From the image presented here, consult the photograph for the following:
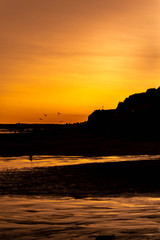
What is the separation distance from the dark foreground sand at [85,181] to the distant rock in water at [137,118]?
72.5 m

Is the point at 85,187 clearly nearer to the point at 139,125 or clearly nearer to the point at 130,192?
the point at 130,192

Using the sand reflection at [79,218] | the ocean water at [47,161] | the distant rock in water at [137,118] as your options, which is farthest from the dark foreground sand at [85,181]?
the distant rock in water at [137,118]

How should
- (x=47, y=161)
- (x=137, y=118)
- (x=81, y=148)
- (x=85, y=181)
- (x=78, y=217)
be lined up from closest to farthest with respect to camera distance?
1. (x=78, y=217)
2. (x=85, y=181)
3. (x=47, y=161)
4. (x=81, y=148)
5. (x=137, y=118)

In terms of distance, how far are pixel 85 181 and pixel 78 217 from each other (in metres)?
10.8

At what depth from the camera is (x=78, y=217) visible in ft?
45.4

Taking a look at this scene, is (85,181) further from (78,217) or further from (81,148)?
(81,148)

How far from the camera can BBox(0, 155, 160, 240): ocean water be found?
11.5 meters

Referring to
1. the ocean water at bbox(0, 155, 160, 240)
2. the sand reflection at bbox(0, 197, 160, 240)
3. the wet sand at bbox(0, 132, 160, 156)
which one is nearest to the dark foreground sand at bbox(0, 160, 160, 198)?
the ocean water at bbox(0, 155, 160, 240)

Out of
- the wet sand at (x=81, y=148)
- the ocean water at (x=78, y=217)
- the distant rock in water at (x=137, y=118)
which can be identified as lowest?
the ocean water at (x=78, y=217)

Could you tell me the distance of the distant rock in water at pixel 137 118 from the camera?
11306 centimetres

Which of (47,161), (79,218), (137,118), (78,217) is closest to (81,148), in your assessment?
(47,161)

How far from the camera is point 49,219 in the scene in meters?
13.5

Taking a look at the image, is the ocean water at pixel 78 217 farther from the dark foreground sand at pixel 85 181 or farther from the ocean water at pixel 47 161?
the ocean water at pixel 47 161

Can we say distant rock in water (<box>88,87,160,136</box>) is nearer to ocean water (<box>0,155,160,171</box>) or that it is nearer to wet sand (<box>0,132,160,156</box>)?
wet sand (<box>0,132,160,156</box>)
